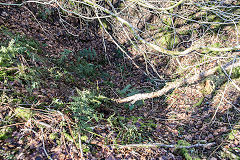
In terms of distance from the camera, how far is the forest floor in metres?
2.34

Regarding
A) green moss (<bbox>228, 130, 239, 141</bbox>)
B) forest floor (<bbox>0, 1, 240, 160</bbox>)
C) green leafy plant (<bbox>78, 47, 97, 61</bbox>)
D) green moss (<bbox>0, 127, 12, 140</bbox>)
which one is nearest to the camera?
green moss (<bbox>0, 127, 12, 140</bbox>)

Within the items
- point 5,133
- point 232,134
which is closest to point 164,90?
point 232,134

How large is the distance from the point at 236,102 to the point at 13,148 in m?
6.04

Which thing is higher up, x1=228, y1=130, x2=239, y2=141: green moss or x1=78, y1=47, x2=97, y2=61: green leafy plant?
x1=78, y1=47, x2=97, y2=61: green leafy plant

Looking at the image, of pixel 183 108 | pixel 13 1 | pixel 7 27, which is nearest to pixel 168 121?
pixel 183 108

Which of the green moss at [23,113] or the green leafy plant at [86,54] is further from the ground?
the green moss at [23,113]

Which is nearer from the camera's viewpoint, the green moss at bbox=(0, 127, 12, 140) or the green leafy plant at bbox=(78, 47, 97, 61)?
the green moss at bbox=(0, 127, 12, 140)

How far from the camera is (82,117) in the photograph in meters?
2.88

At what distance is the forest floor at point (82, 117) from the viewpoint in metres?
2.34

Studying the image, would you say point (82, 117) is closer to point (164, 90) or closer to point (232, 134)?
point (164, 90)

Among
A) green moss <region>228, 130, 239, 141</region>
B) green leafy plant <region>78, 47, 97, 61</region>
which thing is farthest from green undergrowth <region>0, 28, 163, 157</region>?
green leafy plant <region>78, 47, 97, 61</region>

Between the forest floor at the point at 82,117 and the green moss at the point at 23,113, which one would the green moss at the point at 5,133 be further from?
the green moss at the point at 23,113

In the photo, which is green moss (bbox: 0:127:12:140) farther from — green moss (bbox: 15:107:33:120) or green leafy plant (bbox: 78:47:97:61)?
green leafy plant (bbox: 78:47:97:61)

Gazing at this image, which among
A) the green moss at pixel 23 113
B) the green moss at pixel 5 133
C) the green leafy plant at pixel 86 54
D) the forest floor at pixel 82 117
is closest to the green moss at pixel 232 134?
the forest floor at pixel 82 117
